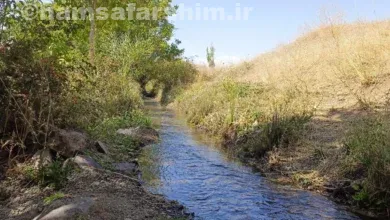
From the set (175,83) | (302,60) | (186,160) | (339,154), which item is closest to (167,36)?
(175,83)

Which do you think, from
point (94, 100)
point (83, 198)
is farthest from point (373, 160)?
point (94, 100)

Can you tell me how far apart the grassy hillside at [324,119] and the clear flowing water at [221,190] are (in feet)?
1.57

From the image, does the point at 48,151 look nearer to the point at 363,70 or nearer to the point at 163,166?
the point at 163,166

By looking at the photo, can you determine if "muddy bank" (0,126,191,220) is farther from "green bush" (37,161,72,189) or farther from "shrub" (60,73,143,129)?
"shrub" (60,73,143,129)

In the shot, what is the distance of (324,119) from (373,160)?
4.14 meters

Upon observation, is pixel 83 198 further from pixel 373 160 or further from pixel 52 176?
pixel 373 160

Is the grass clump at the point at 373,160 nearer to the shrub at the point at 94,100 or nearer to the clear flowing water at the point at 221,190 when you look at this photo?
the clear flowing water at the point at 221,190

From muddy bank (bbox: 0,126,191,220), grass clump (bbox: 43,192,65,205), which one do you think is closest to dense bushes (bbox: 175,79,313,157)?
muddy bank (bbox: 0,126,191,220)

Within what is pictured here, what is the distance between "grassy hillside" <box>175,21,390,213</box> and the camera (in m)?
5.39

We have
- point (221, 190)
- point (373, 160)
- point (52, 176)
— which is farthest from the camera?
point (221, 190)

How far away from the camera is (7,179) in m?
4.87

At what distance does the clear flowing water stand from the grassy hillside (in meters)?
0.48

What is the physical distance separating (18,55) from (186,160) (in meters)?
4.04

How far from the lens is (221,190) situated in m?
5.98
